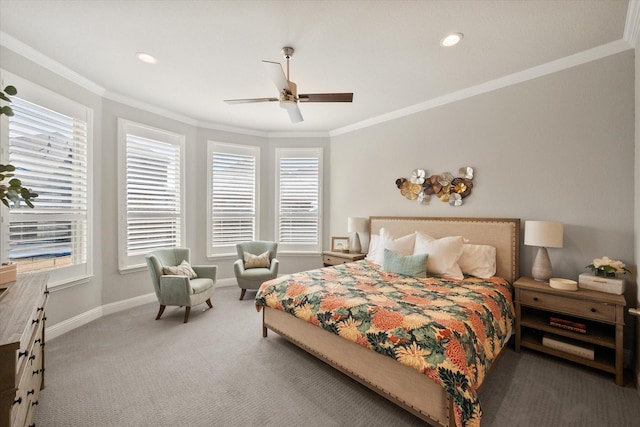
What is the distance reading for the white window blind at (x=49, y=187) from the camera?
109 inches

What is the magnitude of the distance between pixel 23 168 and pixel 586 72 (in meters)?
5.88

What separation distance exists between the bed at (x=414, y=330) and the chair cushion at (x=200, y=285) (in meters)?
1.09

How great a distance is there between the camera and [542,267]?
9.28 ft

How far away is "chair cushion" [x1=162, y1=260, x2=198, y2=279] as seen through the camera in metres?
3.75

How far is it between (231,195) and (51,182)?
2.58 m

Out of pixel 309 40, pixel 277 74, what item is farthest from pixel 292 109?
pixel 309 40

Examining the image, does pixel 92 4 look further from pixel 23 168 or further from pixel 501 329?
pixel 501 329

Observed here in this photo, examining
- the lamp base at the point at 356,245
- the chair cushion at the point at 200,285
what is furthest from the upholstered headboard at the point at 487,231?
the chair cushion at the point at 200,285

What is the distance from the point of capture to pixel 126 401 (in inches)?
82.2

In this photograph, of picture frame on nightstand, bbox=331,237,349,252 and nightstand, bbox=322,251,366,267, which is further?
picture frame on nightstand, bbox=331,237,349,252

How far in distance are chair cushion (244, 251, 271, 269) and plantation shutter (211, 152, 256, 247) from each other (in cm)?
80

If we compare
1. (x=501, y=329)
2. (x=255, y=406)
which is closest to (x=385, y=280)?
(x=501, y=329)

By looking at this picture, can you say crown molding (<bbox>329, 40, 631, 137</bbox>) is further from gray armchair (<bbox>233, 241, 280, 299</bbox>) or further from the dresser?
the dresser

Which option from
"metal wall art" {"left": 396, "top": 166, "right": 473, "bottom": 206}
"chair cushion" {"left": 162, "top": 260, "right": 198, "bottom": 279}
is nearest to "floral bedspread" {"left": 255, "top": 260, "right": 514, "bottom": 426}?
"metal wall art" {"left": 396, "top": 166, "right": 473, "bottom": 206}
